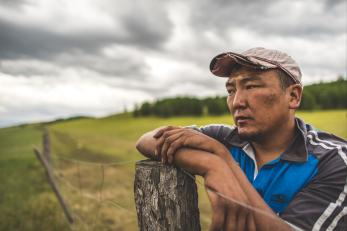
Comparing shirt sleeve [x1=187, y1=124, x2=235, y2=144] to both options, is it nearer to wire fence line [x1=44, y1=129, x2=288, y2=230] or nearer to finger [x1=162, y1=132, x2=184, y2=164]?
wire fence line [x1=44, y1=129, x2=288, y2=230]

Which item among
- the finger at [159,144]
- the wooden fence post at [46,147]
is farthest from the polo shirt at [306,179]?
the wooden fence post at [46,147]

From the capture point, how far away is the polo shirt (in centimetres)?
161

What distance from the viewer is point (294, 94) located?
2096mm

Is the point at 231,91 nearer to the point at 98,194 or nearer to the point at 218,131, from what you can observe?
the point at 218,131

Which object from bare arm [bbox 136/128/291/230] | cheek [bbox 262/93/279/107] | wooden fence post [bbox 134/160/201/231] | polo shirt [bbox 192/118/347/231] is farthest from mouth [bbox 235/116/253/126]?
wooden fence post [bbox 134/160/201/231]

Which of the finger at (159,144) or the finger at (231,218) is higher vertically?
the finger at (159,144)

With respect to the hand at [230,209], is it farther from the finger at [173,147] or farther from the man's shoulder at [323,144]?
the man's shoulder at [323,144]

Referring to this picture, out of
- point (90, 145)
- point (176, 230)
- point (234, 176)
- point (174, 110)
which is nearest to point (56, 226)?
point (176, 230)

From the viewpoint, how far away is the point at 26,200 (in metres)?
10.0

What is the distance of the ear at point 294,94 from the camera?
2.08 m

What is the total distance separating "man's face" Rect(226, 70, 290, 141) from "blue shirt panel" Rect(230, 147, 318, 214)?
22 cm

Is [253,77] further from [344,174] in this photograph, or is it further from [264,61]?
[344,174]

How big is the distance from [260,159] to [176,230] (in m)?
0.71

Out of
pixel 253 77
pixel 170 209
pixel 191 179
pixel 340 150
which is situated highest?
pixel 253 77
